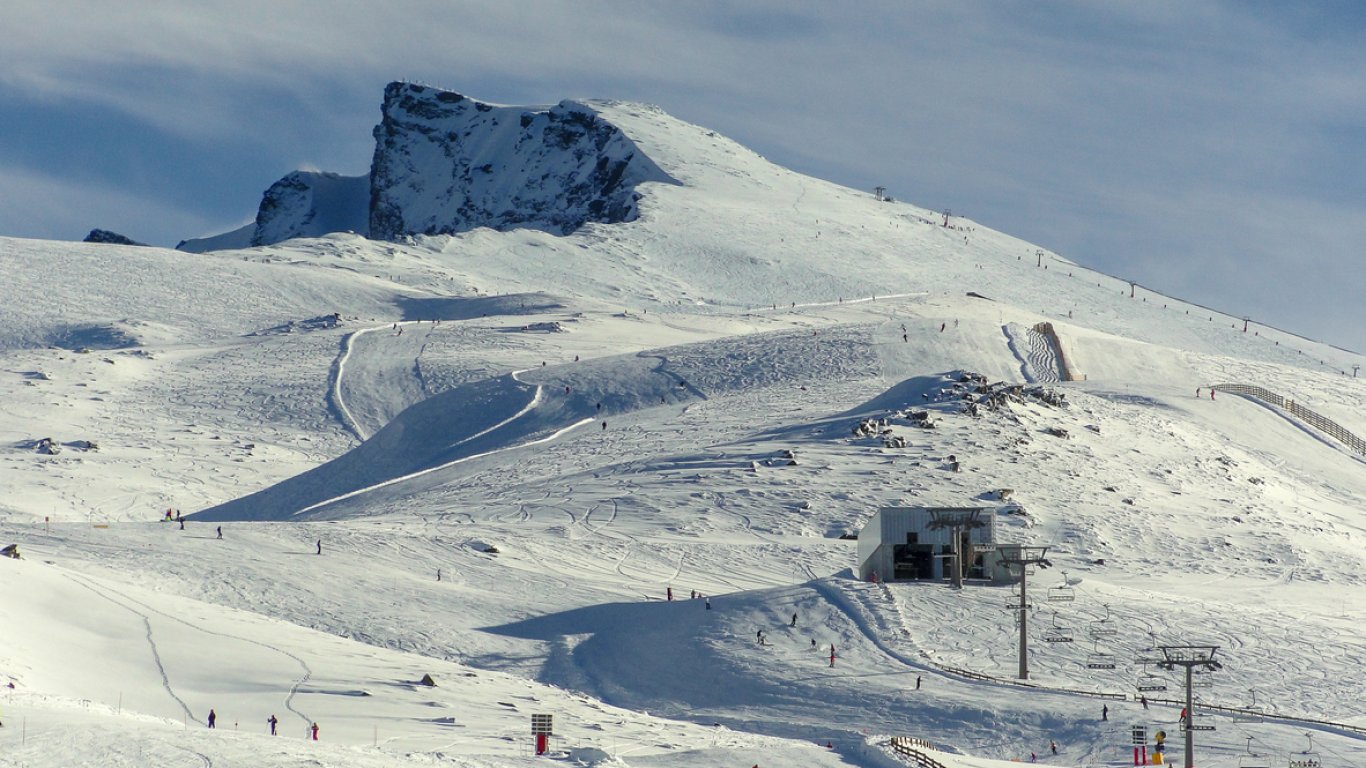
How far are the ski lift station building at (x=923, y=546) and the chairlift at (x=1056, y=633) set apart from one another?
4.47 metres

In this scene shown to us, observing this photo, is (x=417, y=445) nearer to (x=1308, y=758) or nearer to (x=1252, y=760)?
→ (x=1252, y=760)

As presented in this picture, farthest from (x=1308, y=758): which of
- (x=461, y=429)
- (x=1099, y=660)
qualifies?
(x=461, y=429)

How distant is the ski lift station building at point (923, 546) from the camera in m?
57.9

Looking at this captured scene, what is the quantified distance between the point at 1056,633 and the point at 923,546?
703 cm

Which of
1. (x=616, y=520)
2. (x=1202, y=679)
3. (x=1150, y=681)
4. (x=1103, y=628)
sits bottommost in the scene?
(x=1150, y=681)

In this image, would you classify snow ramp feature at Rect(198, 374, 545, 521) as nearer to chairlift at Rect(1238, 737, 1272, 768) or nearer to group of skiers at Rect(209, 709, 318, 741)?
group of skiers at Rect(209, 709, 318, 741)

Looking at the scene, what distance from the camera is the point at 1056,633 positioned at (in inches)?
2045

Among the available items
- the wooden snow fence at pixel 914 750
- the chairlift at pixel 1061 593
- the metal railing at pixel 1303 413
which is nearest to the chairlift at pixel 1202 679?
the chairlift at pixel 1061 593

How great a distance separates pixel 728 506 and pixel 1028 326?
159ft

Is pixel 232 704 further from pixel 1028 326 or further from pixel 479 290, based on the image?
pixel 479 290

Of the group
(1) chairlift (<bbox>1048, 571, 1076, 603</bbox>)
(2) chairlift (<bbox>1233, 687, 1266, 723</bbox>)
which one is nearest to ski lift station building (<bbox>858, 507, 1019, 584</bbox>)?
(1) chairlift (<bbox>1048, 571, 1076, 603</bbox>)

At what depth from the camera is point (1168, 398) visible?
9275cm

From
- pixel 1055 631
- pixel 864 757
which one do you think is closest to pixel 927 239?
pixel 1055 631

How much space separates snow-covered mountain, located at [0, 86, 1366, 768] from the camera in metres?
42.5
